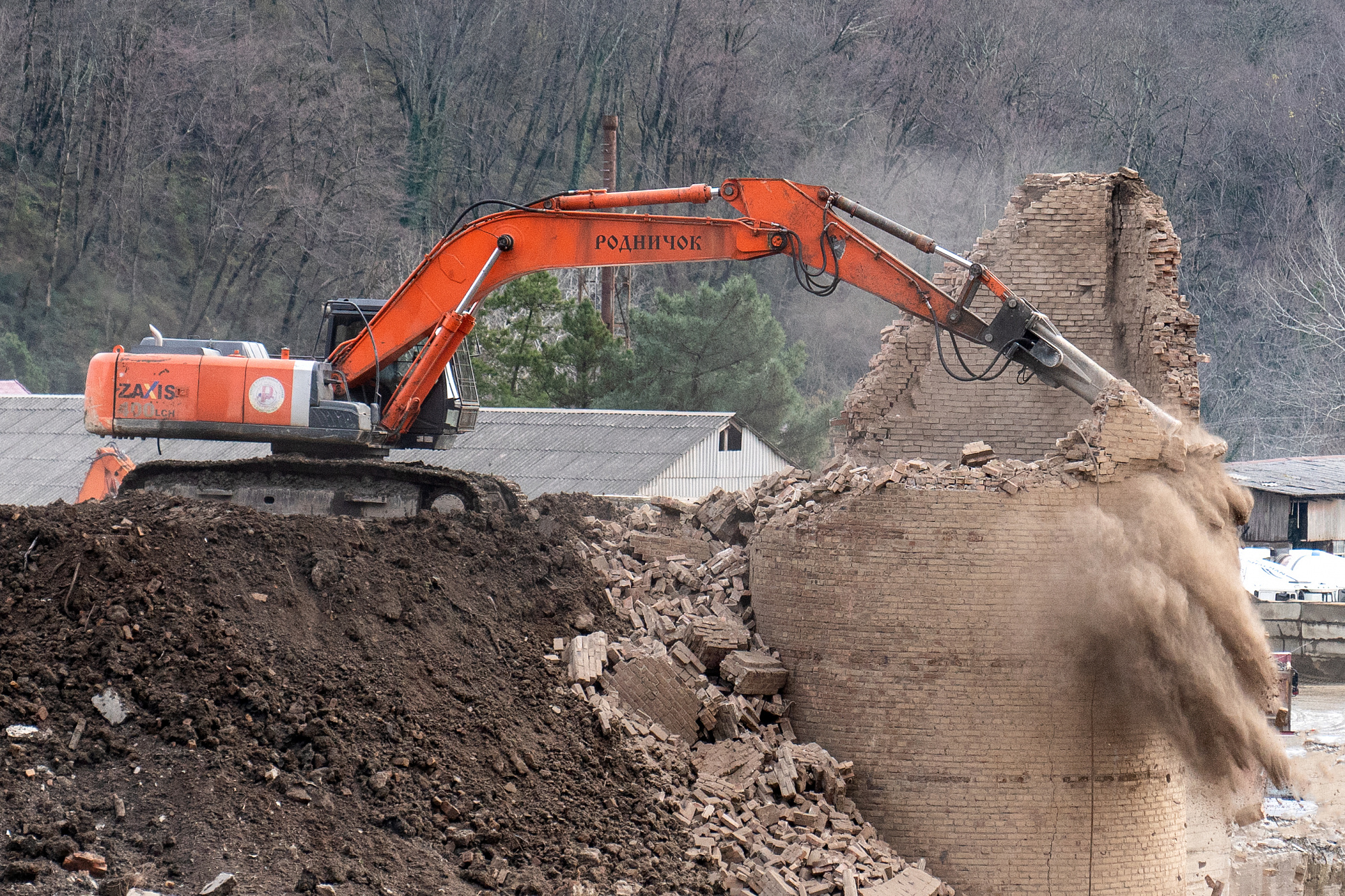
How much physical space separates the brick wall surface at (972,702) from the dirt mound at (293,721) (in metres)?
2.04

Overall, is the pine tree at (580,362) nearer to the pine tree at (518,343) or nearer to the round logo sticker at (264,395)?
the pine tree at (518,343)

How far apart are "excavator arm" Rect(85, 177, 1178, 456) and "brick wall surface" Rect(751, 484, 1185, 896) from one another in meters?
1.52

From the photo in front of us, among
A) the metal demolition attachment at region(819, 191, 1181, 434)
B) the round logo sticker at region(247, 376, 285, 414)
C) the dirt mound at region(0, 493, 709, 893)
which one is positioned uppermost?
the metal demolition attachment at region(819, 191, 1181, 434)

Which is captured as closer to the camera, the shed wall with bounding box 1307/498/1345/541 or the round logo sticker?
the round logo sticker

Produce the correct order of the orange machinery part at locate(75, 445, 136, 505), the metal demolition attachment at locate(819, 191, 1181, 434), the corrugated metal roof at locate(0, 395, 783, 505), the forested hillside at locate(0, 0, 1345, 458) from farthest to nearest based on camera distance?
the forested hillside at locate(0, 0, 1345, 458) < the corrugated metal roof at locate(0, 395, 783, 505) < the orange machinery part at locate(75, 445, 136, 505) < the metal demolition attachment at locate(819, 191, 1181, 434)

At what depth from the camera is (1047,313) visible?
13406mm

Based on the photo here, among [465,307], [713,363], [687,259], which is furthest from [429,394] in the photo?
[713,363]

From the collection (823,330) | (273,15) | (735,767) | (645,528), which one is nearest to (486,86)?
(273,15)

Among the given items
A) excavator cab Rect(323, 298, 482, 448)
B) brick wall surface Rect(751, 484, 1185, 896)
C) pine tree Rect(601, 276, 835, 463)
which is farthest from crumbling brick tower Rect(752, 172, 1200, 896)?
pine tree Rect(601, 276, 835, 463)

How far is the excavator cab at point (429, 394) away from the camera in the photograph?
1334 cm

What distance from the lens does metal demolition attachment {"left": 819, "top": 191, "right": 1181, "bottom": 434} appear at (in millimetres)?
11359

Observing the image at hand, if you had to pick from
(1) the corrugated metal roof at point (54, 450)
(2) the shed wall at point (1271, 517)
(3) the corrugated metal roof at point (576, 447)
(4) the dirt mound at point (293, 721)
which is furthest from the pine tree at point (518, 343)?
(4) the dirt mound at point (293, 721)

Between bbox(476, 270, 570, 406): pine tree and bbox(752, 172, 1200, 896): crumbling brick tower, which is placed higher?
bbox(476, 270, 570, 406): pine tree

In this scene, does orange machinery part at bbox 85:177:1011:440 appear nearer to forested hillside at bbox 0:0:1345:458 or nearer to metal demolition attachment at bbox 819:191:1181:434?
metal demolition attachment at bbox 819:191:1181:434
